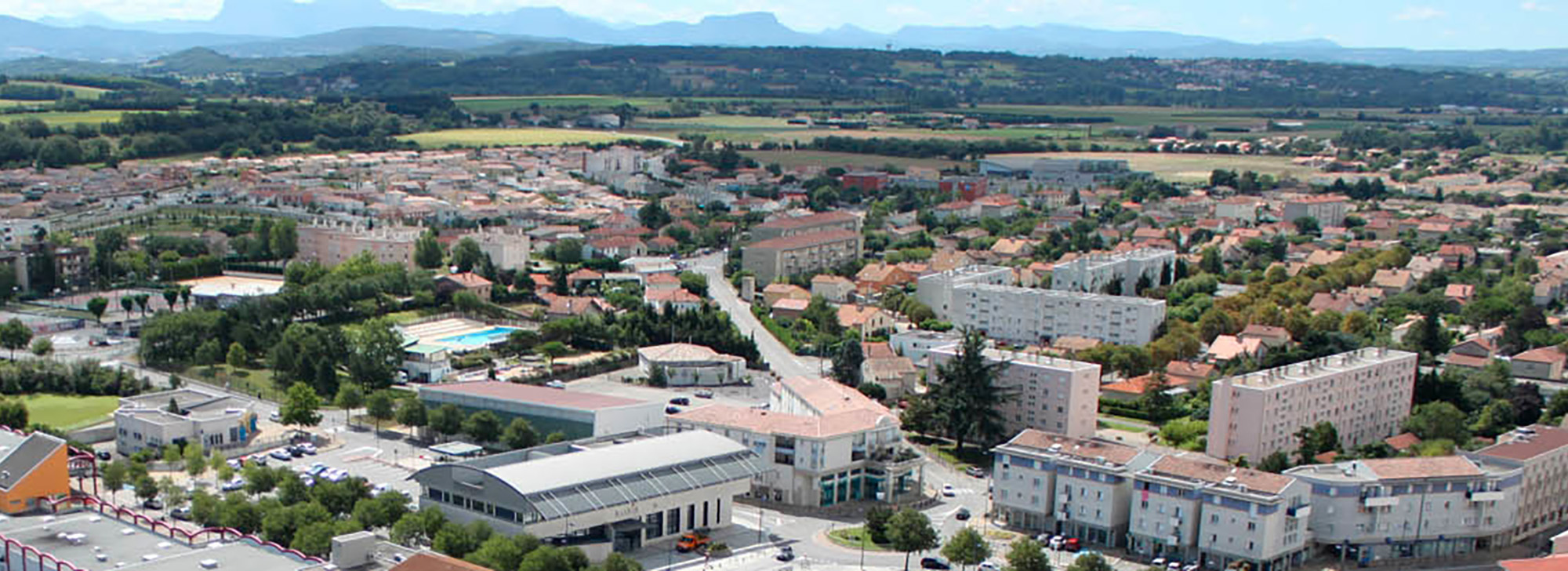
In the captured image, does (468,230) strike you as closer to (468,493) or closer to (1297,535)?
(468,493)

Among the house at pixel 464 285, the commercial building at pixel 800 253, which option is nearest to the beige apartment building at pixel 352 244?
the house at pixel 464 285

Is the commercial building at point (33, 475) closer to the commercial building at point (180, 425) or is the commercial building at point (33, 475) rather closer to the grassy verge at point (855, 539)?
the commercial building at point (180, 425)

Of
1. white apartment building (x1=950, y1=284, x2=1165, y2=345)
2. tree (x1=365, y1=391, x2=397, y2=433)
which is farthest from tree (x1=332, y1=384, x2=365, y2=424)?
white apartment building (x1=950, y1=284, x2=1165, y2=345)

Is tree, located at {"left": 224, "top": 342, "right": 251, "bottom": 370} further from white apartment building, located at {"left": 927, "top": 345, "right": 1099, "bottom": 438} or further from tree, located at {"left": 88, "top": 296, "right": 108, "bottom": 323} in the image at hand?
white apartment building, located at {"left": 927, "top": 345, "right": 1099, "bottom": 438}

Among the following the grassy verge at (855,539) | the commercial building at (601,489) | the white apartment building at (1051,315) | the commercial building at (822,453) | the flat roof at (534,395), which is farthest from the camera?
the white apartment building at (1051,315)

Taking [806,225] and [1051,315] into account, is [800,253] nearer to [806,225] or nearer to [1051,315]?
A: [806,225]

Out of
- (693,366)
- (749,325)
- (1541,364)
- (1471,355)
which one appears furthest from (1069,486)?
(749,325)

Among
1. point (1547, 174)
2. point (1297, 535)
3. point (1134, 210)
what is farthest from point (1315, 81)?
point (1297, 535)
